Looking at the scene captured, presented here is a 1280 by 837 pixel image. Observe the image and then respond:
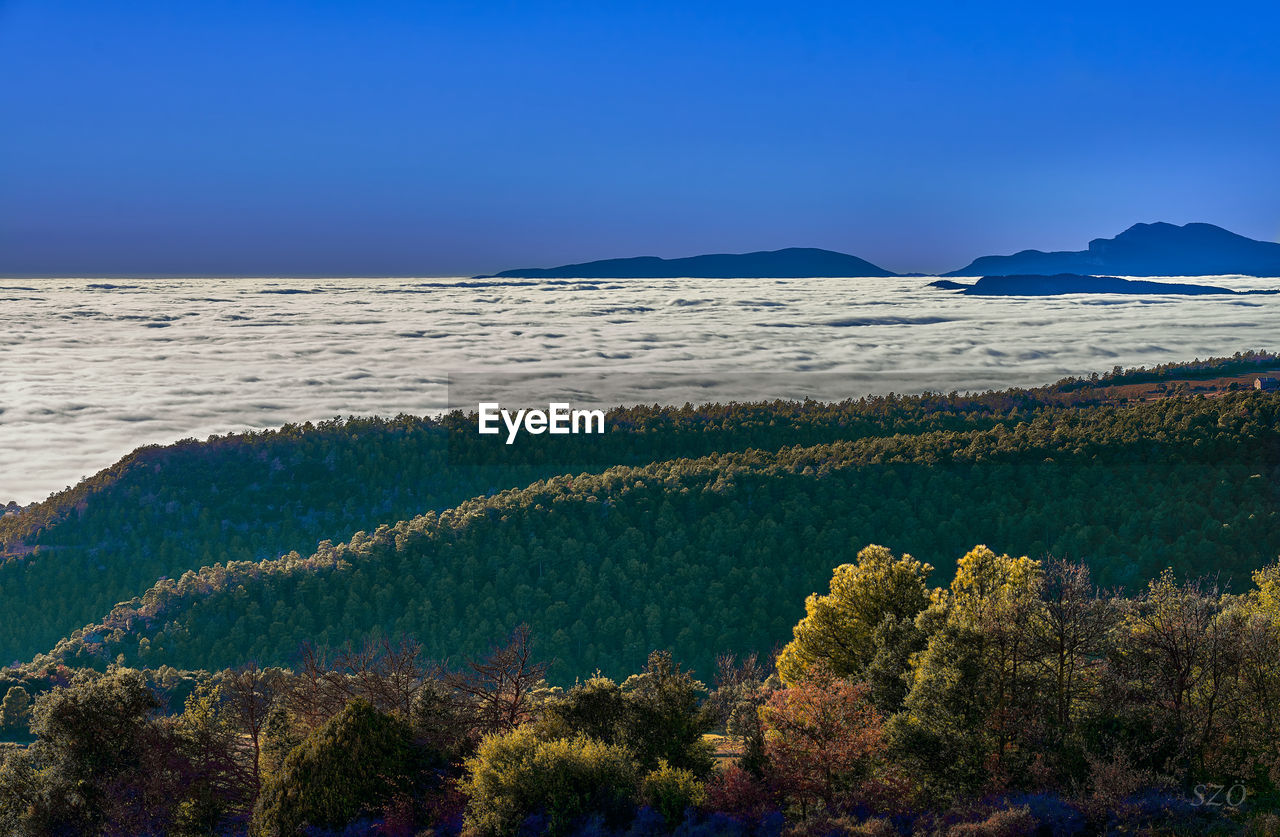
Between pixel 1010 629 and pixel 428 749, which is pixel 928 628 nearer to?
pixel 1010 629

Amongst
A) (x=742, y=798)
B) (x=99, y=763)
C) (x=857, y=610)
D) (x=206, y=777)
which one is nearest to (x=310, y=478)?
(x=206, y=777)

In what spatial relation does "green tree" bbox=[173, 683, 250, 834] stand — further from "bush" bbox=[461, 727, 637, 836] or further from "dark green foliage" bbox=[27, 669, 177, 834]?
"bush" bbox=[461, 727, 637, 836]

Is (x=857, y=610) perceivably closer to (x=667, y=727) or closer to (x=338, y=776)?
(x=667, y=727)

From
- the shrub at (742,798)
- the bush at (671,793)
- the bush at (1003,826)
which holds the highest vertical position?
the bush at (1003,826)

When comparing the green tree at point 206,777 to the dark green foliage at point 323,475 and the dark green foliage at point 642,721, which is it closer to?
the dark green foliage at point 642,721

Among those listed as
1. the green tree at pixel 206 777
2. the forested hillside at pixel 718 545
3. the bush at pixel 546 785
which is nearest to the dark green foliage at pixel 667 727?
the bush at pixel 546 785

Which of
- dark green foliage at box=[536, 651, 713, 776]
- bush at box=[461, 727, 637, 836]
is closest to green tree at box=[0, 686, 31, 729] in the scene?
dark green foliage at box=[536, 651, 713, 776]

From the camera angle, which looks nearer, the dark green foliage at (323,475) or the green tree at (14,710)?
the green tree at (14,710)
